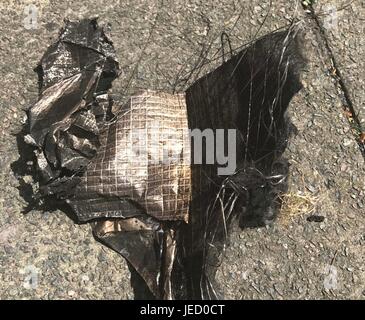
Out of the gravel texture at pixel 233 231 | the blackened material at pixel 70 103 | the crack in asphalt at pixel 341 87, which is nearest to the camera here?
the blackened material at pixel 70 103

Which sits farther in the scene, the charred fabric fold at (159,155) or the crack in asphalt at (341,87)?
the crack in asphalt at (341,87)

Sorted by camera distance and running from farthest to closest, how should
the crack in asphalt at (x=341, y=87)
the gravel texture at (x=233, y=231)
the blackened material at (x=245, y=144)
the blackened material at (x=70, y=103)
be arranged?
the crack in asphalt at (x=341, y=87) → the gravel texture at (x=233, y=231) → the blackened material at (x=70, y=103) → the blackened material at (x=245, y=144)

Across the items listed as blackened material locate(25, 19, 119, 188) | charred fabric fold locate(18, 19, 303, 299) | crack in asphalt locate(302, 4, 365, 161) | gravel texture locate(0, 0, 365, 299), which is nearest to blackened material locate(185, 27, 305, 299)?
charred fabric fold locate(18, 19, 303, 299)

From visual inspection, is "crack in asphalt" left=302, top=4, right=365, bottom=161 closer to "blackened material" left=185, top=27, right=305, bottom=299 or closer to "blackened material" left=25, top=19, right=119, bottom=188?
"blackened material" left=185, top=27, right=305, bottom=299

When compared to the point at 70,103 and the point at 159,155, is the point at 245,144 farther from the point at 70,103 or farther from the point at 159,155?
the point at 70,103

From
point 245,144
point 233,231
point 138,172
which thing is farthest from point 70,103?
point 233,231

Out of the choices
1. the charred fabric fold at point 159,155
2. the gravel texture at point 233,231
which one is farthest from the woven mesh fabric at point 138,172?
the gravel texture at point 233,231

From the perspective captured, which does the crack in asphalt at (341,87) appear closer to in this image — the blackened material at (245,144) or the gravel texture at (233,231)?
the gravel texture at (233,231)
